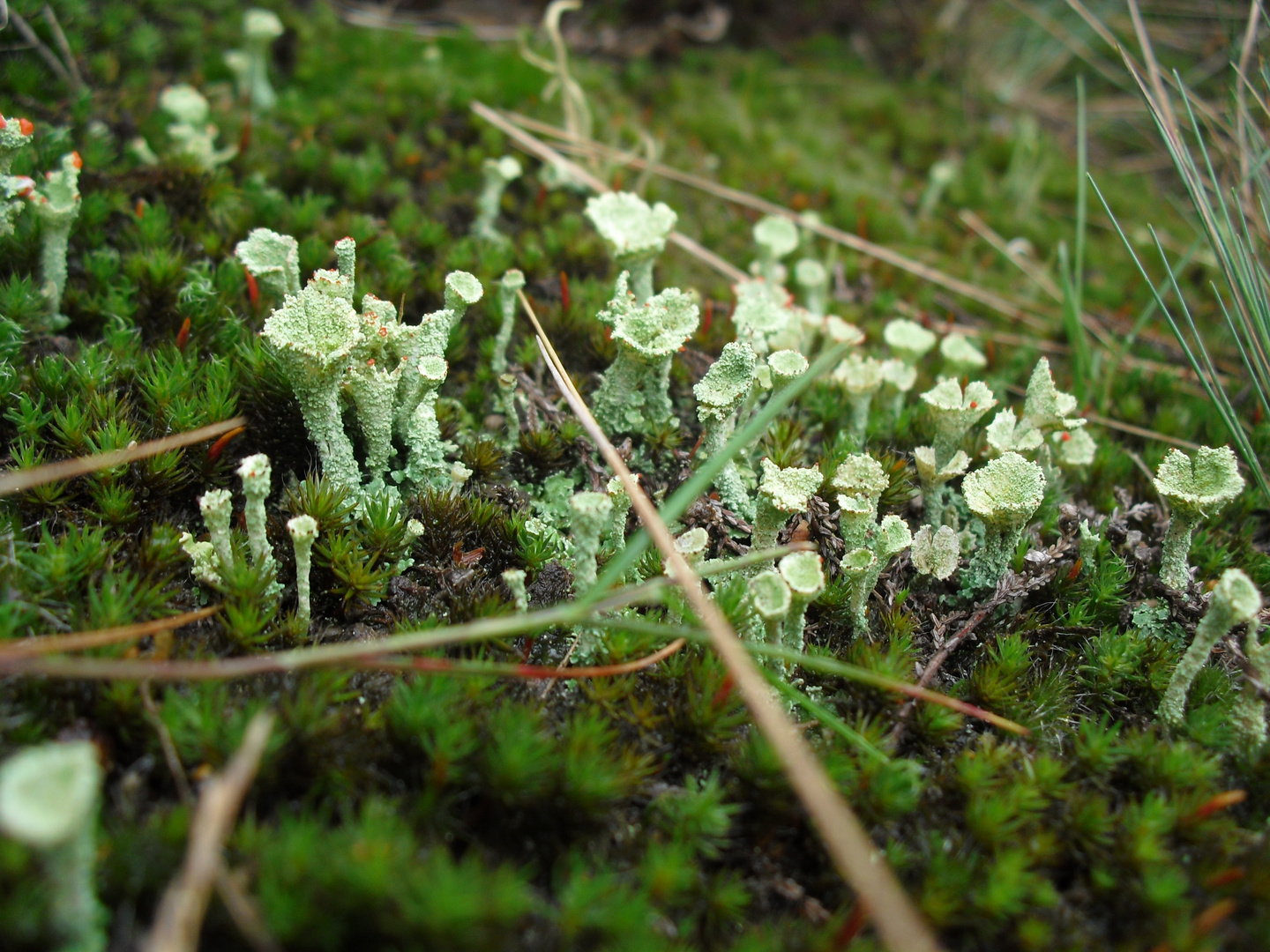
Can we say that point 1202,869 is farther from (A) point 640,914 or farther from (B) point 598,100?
(B) point 598,100

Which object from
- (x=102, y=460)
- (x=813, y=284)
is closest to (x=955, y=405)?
(x=813, y=284)

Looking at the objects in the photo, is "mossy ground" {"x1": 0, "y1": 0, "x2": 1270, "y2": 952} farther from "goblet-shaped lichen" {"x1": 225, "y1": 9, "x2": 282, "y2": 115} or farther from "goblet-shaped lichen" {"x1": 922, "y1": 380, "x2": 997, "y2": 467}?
"goblet-shaped lichen" {"x1": 225, "y1": 9, "x2": 282, "y2": 115}

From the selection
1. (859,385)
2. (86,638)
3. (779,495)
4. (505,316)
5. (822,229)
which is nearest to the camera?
(86,638)

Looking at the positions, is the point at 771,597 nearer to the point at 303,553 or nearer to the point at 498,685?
the point at 498,685

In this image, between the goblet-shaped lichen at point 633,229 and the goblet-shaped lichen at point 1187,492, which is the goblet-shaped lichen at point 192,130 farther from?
the goblet-shaped lichen at point 1187,492

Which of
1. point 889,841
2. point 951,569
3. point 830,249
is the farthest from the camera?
point 830,249

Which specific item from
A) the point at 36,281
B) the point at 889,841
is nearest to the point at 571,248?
the point at 36,281
